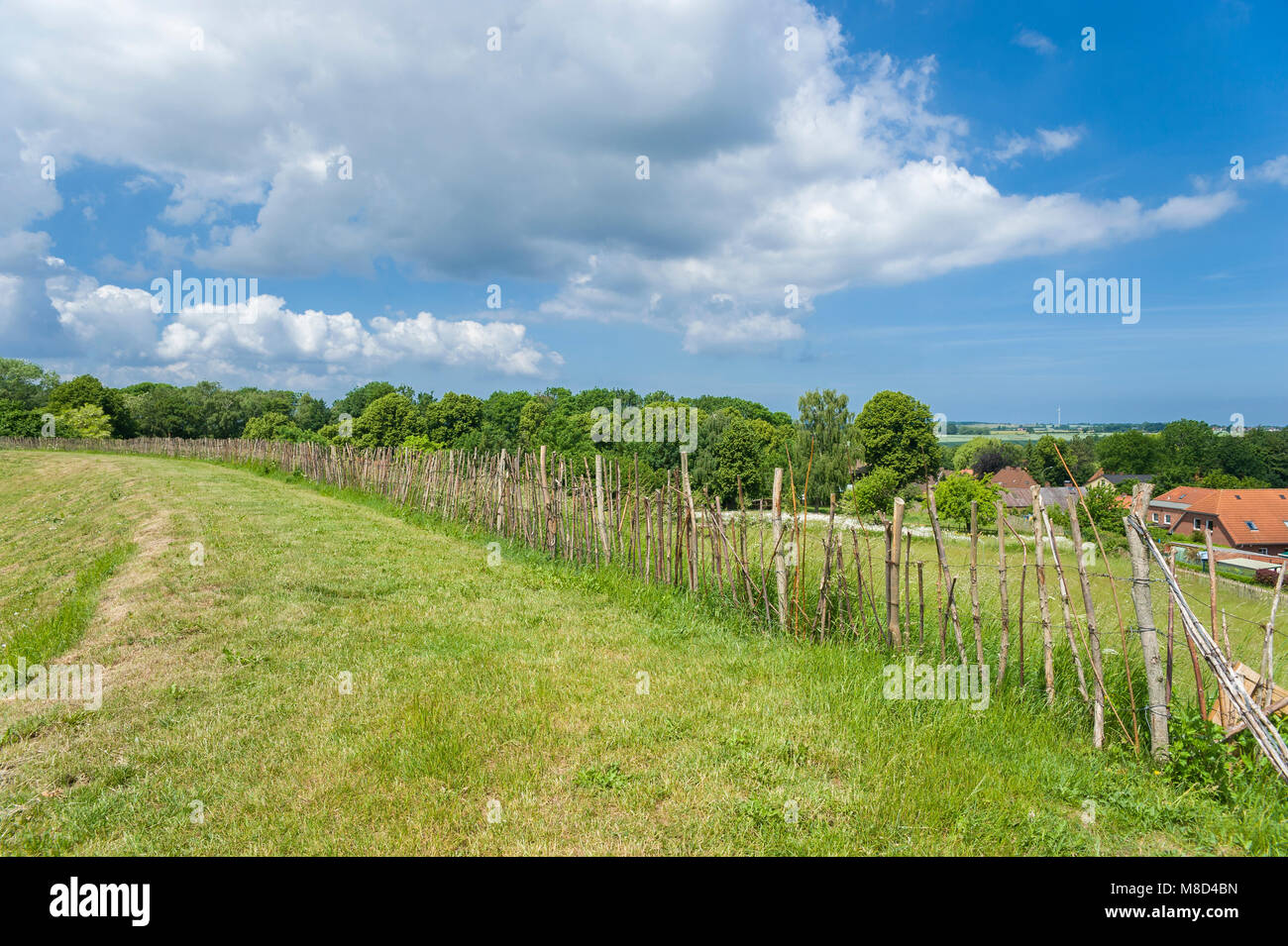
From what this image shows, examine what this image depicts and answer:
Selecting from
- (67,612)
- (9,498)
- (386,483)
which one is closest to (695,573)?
(67,612)

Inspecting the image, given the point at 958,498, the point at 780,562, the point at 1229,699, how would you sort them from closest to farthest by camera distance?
the point at 1229,699
the point at 780,562
the point at 958,498

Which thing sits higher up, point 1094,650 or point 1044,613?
point 1044,613

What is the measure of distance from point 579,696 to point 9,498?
2702cm

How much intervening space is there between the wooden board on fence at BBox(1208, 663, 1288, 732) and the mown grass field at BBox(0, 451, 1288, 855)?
40 centimetres

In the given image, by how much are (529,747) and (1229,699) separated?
4.16m

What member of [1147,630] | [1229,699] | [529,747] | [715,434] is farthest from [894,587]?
[715,434]

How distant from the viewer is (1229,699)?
3.58m

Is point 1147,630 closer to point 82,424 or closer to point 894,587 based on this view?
point 894,587

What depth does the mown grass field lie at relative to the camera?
2.92m

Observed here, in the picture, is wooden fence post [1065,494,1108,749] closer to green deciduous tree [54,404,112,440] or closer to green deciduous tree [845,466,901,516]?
green deciduous tree [845,466,901,516]

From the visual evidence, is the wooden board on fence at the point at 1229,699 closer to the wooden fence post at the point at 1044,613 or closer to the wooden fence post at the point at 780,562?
the wooden fence post at the point at 1044,613

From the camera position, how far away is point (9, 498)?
68.7 feet

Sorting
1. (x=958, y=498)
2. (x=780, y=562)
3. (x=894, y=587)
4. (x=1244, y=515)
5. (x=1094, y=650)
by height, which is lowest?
(x=958, y=498)
